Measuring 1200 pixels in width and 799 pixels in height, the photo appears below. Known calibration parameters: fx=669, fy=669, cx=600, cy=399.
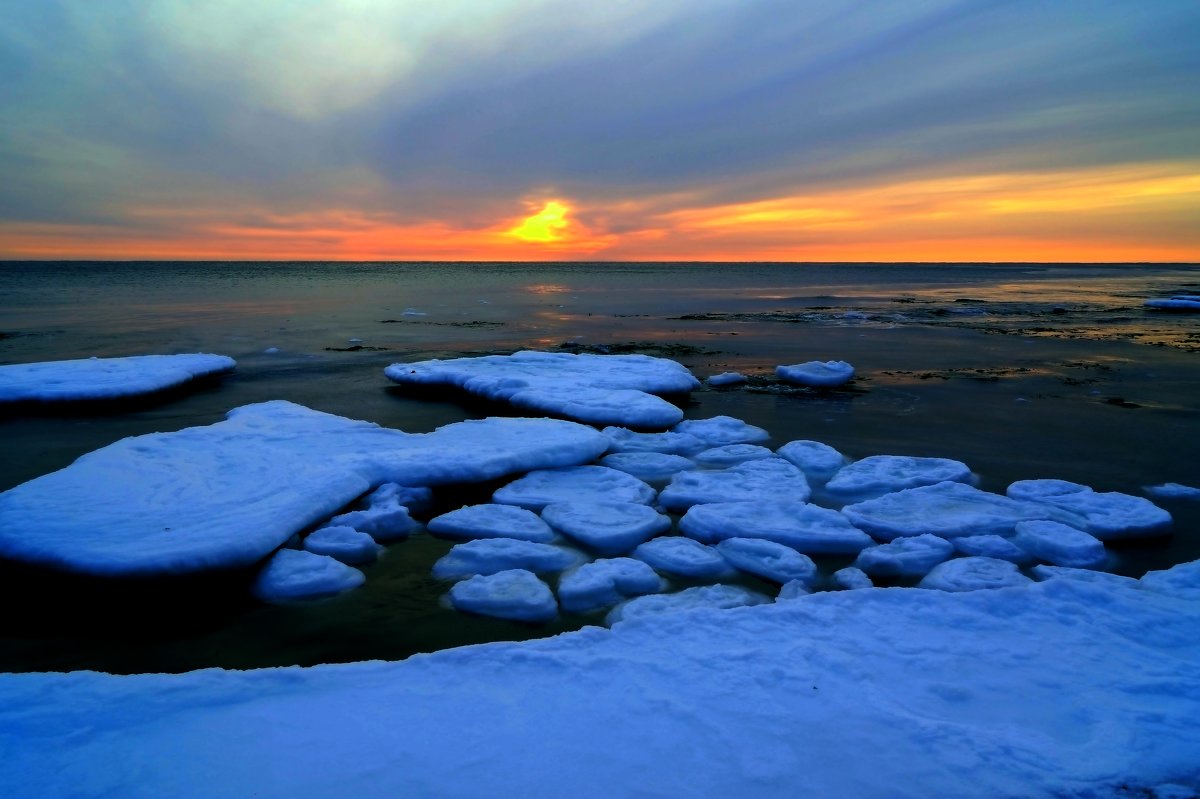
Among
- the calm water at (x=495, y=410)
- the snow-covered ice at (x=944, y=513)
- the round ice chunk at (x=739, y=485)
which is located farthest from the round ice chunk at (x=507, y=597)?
the snow-covered ice at (x=944, y=513)

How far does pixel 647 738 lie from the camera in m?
2.61

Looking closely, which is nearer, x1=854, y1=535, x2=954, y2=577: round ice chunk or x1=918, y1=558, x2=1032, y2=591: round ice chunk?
x1=918, y1=558, x2=1032, y2=591: round ice chunk

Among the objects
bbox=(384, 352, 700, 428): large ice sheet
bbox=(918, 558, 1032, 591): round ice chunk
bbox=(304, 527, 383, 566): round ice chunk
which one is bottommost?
bbox=(918, 558, 1032, 591): round ice chunk

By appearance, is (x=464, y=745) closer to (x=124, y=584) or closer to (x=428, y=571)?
(x=428, y=571)

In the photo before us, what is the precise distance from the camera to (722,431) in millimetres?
7715

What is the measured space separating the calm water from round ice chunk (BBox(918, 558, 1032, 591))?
2.03 feet

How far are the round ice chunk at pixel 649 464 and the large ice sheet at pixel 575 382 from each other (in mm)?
1400

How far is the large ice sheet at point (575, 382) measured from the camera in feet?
27.5

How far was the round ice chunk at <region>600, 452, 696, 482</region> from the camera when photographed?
6.38 m

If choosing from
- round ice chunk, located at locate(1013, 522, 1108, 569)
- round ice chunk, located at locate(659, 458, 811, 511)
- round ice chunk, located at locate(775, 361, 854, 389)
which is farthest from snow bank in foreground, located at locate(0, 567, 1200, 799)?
round ice chunk, located at locate(775, 361, 854, 389)

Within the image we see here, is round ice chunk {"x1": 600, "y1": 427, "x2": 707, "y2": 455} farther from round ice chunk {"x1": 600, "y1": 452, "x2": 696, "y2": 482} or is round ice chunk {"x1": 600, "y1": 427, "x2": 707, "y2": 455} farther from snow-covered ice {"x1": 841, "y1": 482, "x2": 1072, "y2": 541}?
snow-covered ice {"x1": 841, "y1": 482, "x2": 1072, "y2": 541}

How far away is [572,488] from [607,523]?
0.90 m

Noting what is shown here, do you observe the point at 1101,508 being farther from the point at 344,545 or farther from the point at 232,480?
the point at 232,480

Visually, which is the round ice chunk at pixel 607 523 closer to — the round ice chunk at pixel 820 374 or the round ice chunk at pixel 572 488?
the round ice chunk at pixel 572 488
